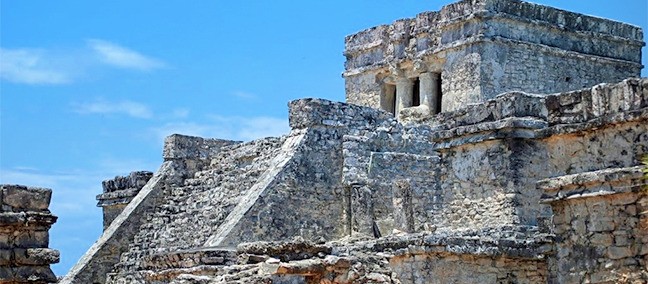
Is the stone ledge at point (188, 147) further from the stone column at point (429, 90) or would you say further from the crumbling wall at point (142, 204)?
the stone column at point (429, 90)

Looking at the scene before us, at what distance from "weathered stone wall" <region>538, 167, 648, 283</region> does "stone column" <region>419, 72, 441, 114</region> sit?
492 inches

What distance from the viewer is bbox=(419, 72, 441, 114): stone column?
22406 mm

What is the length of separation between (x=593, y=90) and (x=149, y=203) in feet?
40.1

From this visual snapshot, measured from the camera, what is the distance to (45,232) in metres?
10.9

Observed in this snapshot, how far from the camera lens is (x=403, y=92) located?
23062 millimetres

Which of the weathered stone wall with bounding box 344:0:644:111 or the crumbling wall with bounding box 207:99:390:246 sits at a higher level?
the weathered stone wall with bounding box 344:0:644:111

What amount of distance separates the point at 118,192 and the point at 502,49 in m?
7.84

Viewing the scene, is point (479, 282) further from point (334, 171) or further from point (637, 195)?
point (334, 171)

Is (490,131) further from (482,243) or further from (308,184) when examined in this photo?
(308,184)

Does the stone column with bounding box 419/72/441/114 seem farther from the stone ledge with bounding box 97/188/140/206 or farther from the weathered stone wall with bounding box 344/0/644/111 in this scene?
the stone ledge with bounding box 97/188/140/206

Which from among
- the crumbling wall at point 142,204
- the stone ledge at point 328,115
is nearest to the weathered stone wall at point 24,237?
the stone ledge at point 328,115

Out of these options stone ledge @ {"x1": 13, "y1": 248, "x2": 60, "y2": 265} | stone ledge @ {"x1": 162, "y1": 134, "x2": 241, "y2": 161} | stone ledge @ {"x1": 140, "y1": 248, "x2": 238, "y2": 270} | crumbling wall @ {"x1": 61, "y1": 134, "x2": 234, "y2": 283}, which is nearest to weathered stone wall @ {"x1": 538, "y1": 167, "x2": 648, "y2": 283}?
stone ledge @ {"x1": 13, "y1": 248, "x2": 60, "y2": 265}

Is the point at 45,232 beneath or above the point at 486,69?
beneath

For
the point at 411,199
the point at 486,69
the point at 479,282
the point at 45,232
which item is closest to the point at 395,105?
the point at 486,69
